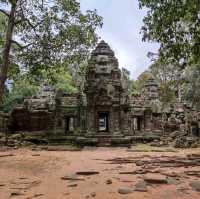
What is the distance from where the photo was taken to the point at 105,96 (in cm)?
2652

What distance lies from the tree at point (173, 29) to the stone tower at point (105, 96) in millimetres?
15057

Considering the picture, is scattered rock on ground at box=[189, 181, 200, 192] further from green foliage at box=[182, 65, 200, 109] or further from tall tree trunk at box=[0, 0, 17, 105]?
green foliage at box=[182, 65, 200, 109]

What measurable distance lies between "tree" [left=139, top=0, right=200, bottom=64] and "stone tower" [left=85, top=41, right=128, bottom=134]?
15.1 meters

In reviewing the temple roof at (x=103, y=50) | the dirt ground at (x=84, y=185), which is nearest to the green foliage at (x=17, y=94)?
the temple roof at (x=103, y=50)

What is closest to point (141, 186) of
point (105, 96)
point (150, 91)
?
point (105, 96)

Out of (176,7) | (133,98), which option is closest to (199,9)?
(176,7)

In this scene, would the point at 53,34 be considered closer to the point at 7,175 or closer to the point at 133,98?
the point at 7,175

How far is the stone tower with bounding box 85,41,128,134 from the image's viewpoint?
26.5 m

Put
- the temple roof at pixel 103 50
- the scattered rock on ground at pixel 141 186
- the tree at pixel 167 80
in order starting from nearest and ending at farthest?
the scattered rock on ground at pixel 141 186, the temple roof at pixel 103 50, the tree at pixel 167 80

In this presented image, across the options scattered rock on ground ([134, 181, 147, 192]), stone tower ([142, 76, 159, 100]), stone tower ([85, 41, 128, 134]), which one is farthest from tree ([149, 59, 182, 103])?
scattered rock on ground ([134, 181, 147, 192])

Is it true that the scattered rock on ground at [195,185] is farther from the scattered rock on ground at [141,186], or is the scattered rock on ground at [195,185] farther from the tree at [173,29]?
the tree at [173,29]

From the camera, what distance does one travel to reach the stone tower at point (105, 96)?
26.5m

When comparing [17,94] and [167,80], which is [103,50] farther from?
[167,80]

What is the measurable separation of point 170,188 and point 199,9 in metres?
5.13
